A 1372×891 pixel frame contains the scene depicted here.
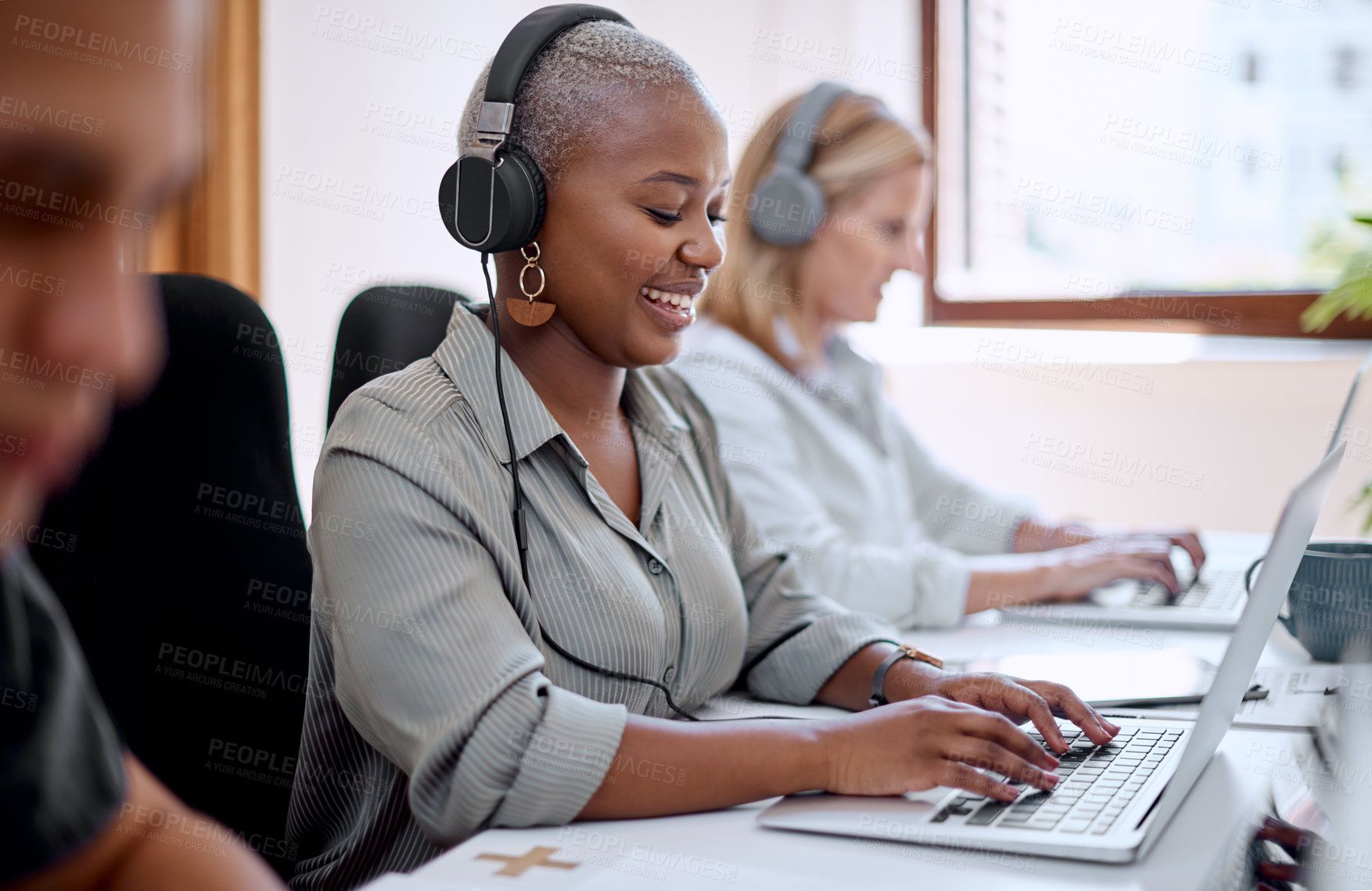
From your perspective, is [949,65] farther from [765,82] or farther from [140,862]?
[140,862]

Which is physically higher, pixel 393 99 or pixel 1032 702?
pixel 393 99

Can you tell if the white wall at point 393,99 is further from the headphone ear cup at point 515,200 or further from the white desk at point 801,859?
the white desk at point 801,859

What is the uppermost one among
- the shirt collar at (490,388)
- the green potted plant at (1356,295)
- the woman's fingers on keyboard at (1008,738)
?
the green potted plant at (1356,295)

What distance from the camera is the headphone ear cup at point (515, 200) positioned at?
784 millimetres

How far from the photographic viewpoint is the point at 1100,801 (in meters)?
0.63

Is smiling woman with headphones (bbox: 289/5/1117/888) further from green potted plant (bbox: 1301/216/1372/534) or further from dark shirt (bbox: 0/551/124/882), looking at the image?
green potted plant (bbox: 1301/216/1372/534)

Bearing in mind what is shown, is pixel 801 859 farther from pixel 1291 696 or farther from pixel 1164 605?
pixel 1164 605

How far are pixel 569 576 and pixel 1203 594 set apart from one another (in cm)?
89

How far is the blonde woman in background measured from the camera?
1388 millimetres

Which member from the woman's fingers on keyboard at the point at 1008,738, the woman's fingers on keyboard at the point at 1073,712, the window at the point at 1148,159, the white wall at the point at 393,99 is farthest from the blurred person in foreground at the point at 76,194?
the window at the point at 1148,159

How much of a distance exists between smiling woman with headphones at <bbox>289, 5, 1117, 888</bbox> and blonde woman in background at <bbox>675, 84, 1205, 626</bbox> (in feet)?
1.27

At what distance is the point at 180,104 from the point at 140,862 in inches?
10.3

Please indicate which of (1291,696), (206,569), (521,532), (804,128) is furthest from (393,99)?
(1291,696)

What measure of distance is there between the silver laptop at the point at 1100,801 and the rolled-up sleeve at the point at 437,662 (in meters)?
0.14
